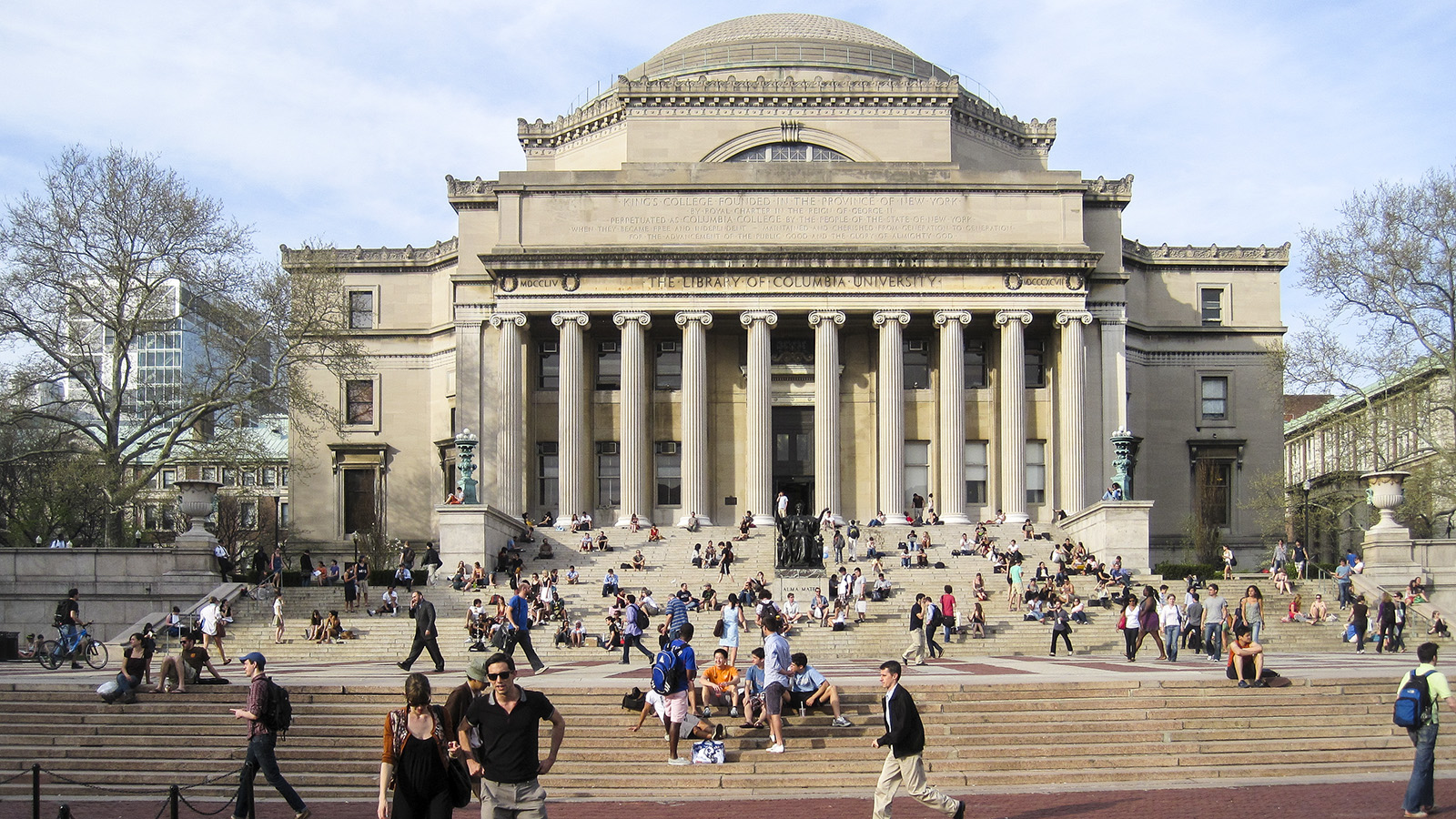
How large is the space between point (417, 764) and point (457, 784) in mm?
433

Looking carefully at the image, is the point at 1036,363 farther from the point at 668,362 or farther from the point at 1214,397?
the point at 668,362

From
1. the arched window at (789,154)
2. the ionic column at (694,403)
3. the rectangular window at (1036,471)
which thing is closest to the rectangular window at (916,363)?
the rectangular window at (1036,471)

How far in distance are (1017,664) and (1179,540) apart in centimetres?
3203

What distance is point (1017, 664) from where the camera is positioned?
101ft

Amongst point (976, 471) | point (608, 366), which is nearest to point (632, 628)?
point (608, 366)

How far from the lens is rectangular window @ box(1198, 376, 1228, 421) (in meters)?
62.9

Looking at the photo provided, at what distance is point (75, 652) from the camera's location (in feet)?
111

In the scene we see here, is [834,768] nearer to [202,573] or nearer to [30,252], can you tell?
[202,573]

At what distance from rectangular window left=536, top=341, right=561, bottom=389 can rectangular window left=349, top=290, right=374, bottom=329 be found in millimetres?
9665

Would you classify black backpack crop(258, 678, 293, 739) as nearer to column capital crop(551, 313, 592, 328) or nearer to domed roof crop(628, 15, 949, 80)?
column capital crop(551, 313, 592, 328)

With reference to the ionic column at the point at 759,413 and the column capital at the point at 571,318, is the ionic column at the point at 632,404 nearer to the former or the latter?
the column capital at the point at 571,318

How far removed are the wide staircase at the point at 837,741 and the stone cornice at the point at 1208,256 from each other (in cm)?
4262

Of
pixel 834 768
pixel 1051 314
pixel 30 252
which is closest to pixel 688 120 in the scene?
pixel 1051 314

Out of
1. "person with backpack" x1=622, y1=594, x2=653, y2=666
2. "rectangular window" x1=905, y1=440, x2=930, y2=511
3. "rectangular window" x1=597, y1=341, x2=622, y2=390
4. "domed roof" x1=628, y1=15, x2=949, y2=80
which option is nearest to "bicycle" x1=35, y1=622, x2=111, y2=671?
"person with backpack" x1=622, y1=594, x2=653, y2=666
